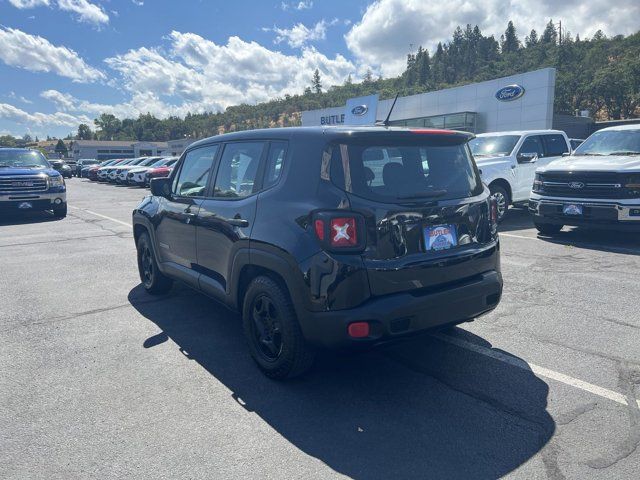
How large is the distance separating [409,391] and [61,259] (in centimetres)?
679

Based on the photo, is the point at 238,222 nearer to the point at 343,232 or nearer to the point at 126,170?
the point at 343,232

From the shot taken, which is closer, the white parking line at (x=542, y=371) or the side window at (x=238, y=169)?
the white parking line at (x=542, y=371)

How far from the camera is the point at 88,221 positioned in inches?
514

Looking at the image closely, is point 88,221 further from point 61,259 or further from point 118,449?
point 118,449

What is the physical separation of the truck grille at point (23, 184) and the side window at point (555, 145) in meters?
12.7

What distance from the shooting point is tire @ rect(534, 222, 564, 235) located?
9.25 meters

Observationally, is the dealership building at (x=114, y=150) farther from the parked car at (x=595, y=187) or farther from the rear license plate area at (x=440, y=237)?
the rear license plate area at (x=440, y=237)

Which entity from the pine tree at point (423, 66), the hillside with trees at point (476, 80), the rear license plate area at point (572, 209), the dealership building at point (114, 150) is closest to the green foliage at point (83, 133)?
the hillside with trees at point (476, 80)

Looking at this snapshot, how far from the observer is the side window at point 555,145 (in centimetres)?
1158

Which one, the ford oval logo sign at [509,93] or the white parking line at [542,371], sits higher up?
the ford oval logo sign at [509,93]

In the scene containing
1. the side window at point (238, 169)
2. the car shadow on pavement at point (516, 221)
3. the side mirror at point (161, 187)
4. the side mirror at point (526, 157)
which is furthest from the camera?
the side mirror at point (526, 157)

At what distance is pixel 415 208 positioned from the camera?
3.37 metres

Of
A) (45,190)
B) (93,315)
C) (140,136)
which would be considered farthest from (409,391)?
(140,136)

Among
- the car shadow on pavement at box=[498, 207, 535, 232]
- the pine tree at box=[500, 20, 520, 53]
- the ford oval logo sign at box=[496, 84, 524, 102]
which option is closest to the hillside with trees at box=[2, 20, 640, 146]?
the pine tree at box=[500, 20, 520, 53]
